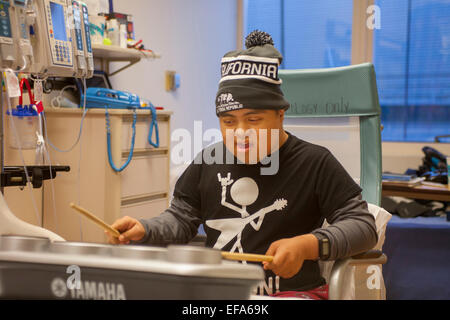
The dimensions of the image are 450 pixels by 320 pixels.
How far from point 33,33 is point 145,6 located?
206cm

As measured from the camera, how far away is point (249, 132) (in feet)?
3.53

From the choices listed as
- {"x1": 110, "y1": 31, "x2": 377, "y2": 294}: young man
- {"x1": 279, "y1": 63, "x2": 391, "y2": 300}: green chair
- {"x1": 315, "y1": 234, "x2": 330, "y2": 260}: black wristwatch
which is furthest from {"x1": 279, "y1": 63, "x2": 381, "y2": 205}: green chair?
{"x1": 315, "y1": 234, "x2": 330, "y2": 260}: black wristwatch

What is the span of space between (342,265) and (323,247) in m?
0.07

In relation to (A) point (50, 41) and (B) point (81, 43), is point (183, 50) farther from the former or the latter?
(A) point (50, 41)

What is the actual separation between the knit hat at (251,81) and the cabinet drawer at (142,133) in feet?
4.96

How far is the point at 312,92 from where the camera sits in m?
1.71

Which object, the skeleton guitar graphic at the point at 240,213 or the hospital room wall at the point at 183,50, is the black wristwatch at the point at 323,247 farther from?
the hospital room wall at the point at 183,50

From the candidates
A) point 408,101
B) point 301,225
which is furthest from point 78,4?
point 408,101

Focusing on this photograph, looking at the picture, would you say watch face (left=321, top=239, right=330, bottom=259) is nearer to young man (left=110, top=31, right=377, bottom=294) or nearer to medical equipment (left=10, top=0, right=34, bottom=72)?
young man (left=110, top=31, right=377, bottom=294)

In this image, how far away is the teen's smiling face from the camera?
3.56 feet

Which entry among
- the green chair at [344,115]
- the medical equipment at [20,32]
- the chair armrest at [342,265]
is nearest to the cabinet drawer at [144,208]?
the green chair at [344,115]

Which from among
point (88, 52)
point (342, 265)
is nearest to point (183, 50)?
point (88, 52)

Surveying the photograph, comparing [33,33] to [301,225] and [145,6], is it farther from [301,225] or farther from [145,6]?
[145,6]

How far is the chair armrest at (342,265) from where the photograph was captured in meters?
0.90
